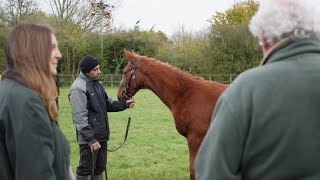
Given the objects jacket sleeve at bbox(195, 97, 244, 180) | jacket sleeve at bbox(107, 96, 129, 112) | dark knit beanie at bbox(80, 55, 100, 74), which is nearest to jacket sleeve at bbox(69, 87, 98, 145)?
dark knit beanie at bbox(80, 55, 100, 74)

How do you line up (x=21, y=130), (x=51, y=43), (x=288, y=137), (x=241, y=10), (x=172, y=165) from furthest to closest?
(x=241, y=10), (x=172, y=165), (x=51, y=43), (x=21, y=130), (x=288, y=137)

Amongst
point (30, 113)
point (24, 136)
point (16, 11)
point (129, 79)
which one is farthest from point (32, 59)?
point (16, 11)

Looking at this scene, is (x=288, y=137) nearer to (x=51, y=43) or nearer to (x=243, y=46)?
(x=51, y=43)

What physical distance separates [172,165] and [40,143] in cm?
539

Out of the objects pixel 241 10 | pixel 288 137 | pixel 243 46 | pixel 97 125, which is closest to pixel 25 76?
pixel 288 137

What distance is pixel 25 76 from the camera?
2.38 meters

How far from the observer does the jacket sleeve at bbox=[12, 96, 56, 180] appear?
2.25 m

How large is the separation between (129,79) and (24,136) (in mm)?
3694

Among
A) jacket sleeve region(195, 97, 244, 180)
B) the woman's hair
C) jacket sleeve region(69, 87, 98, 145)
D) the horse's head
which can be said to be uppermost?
the woman's hair

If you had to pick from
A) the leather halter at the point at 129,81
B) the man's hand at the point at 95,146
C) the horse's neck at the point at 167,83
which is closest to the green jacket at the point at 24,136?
the man's hand at the point at 95,146

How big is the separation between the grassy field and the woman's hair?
4428mm

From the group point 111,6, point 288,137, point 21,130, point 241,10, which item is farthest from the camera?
point 241,10

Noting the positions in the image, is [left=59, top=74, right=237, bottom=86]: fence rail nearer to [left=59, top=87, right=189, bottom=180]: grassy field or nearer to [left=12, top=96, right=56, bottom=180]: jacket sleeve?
[left=59, top=87, right=189, bottom=180]: grassy field

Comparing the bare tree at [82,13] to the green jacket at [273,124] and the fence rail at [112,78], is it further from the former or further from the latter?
the green jacket at [273,124]
